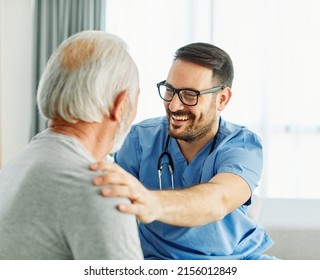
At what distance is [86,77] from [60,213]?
0.93 feet

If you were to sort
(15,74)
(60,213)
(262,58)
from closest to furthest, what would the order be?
(60,213) < (262,58) < (15,74)

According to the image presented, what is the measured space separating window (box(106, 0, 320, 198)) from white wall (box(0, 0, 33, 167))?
0.80m

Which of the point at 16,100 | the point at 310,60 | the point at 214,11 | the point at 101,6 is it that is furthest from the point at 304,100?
the point at 16,100

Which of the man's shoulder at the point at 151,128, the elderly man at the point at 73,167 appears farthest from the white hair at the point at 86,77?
the man's shoulder at the point at 151,128

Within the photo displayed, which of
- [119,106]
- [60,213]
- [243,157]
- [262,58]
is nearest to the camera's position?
[60,213]

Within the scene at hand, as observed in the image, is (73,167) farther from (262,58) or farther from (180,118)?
(262,58)

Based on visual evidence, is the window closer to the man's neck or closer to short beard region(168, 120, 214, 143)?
short beard region(168, 120, 214, 143)

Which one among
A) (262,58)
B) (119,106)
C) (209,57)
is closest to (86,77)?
(119,106)

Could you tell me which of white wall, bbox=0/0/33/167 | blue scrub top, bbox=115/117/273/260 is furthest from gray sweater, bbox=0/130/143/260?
white wall, bbox=0/0/33/167

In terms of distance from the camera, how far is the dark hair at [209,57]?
195cm

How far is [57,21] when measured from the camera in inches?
208

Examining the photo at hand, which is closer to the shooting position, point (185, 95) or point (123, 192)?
point (123, 192)

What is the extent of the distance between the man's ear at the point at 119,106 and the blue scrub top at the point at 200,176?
58 centimetres

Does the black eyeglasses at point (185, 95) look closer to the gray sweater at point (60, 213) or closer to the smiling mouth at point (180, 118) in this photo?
the smiling mouth at point (180, 118)
